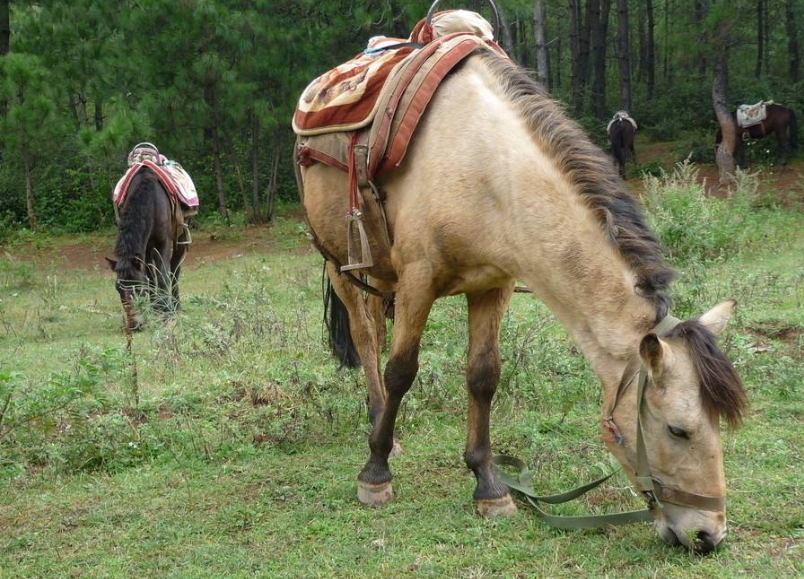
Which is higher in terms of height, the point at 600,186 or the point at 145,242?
the point at 600,186

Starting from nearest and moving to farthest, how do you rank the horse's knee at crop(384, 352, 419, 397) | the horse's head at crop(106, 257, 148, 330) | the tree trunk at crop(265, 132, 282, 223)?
1. the horse's knee at crop(384, 352, 419, 397)
2. the horse's head at crop(106, 257, 148, 330)
3. the tree trunk at crop(265, 132, 282, 223)

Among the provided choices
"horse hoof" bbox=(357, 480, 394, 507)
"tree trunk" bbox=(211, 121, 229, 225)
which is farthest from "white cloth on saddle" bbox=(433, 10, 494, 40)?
"tree trunk" bbox=(211, 121, 229, 225)

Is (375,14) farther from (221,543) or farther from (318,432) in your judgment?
(221,543)

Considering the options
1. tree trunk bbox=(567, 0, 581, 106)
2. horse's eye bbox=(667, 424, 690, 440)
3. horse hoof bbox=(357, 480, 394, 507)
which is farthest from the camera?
tree trunk bbox=(567, 0, 581, 106)

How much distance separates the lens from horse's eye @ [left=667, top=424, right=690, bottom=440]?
277 cm

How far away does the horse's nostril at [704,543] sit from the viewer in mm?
2863

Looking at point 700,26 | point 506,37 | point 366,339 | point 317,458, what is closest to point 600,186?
point 366,339

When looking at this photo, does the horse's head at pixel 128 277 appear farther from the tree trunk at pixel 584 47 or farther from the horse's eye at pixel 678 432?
the tree trunk at pixel 584 47

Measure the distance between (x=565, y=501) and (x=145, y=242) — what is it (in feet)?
19.3

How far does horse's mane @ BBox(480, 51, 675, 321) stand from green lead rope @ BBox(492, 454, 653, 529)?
812mm

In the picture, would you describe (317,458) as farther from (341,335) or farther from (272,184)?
(272,184)

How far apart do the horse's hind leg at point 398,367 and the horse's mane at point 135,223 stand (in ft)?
15.8

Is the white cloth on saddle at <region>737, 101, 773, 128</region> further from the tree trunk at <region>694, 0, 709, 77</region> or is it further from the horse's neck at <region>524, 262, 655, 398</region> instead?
the horse's neck at <region>524, 262, 655, 398</region>

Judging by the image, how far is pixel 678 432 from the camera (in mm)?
2783
